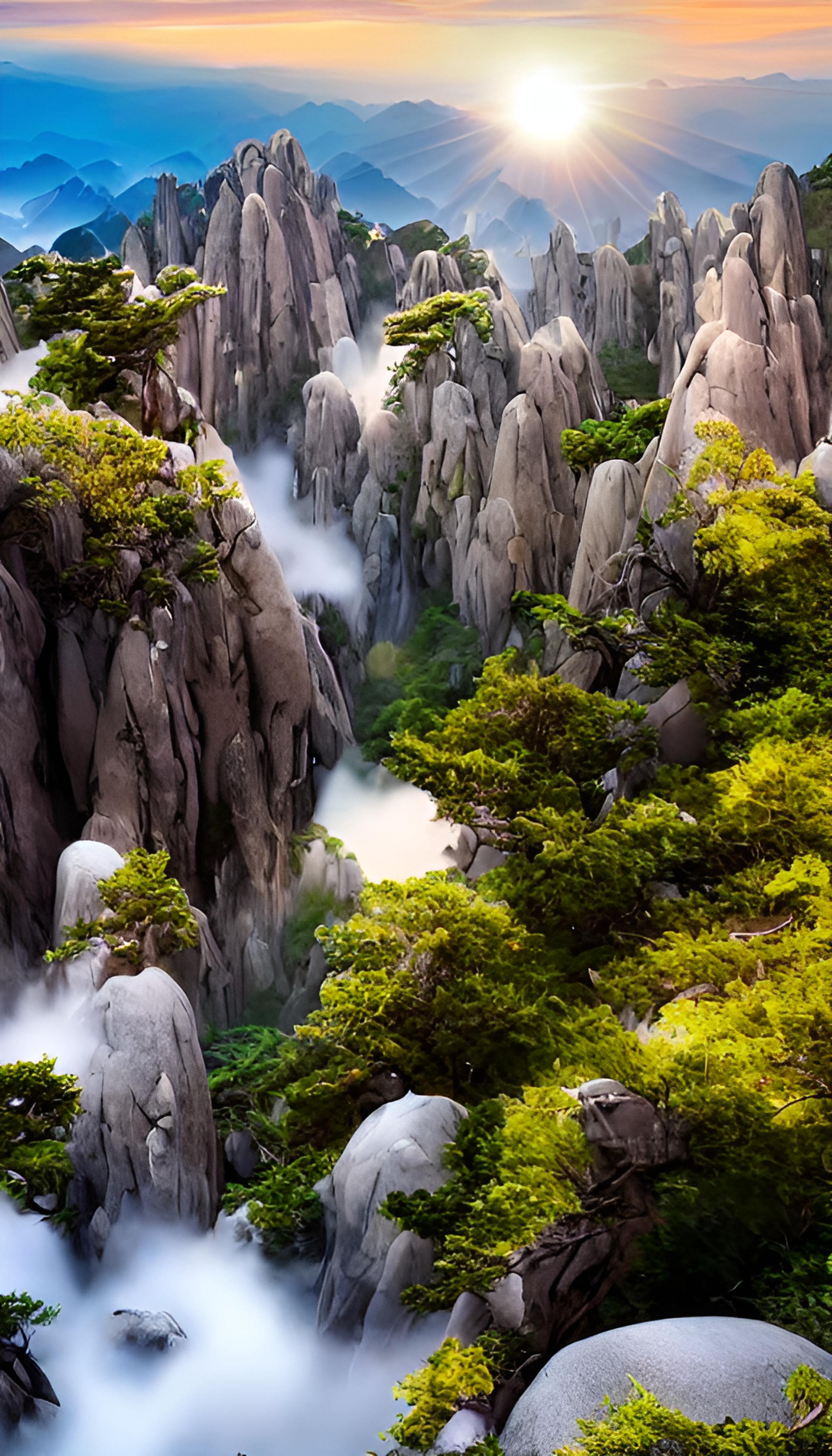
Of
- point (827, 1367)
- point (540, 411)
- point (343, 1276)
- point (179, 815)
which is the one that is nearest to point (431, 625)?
point (540, 411)

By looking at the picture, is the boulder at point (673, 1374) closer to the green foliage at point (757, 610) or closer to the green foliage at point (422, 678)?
the green foliage at point (757, 610)

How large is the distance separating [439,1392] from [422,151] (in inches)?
848

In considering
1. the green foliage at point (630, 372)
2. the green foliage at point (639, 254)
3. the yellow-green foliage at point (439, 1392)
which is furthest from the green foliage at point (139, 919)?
the green foliage at point (639, 254)

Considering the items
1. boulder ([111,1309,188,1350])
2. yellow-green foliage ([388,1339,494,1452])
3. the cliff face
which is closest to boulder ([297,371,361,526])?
the cliff face

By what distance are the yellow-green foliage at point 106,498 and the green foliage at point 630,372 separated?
1288cm

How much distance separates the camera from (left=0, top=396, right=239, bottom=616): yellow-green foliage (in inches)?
484

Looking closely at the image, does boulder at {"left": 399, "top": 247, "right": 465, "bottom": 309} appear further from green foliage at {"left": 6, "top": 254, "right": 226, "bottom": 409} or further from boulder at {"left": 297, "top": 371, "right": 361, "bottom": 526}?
green foliage at {"left": 6, "top": 254, "right": 226, "bottom": 409}

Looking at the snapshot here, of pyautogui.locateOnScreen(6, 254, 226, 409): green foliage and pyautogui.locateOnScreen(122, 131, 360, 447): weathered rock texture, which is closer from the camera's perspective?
pyautogui.locateOnScreen(6, 254, 226, 409): green foliage

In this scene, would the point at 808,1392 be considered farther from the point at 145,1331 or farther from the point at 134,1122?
the point at 134,1122

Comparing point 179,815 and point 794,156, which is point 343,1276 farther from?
point 794,156

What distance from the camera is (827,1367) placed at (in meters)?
5.63

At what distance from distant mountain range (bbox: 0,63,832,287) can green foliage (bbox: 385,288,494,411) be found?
11.9ft

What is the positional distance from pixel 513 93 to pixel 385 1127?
1856 centimetres

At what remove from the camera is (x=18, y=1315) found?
7.97 metres
